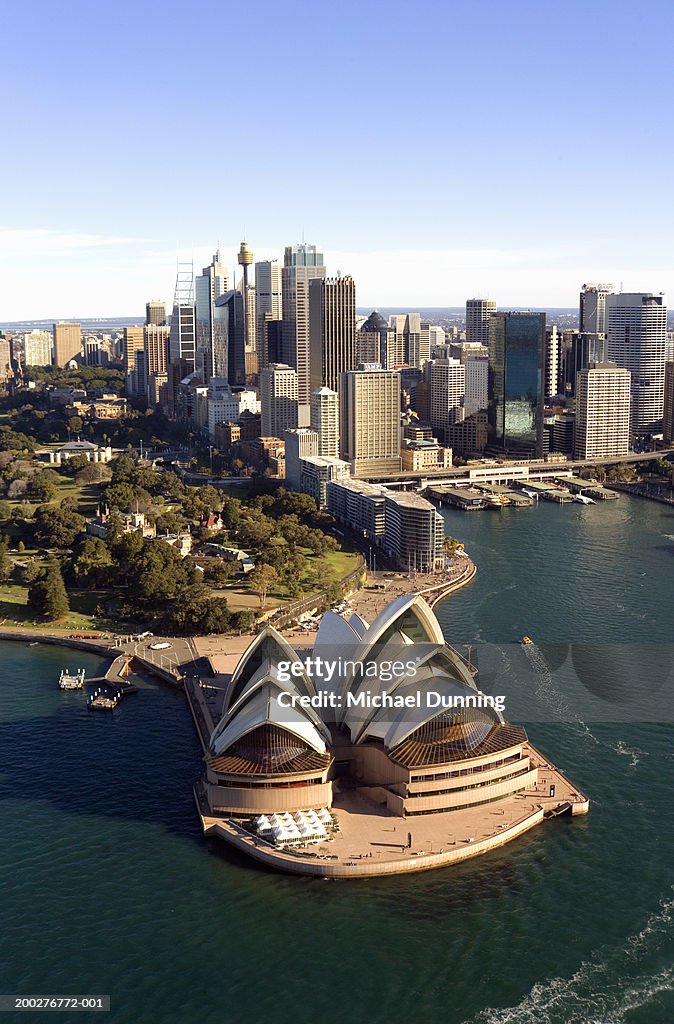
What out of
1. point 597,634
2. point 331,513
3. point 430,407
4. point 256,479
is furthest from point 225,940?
point 430,407

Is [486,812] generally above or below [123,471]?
below

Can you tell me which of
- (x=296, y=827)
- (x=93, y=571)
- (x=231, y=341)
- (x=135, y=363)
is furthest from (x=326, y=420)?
(x=135, y=363)

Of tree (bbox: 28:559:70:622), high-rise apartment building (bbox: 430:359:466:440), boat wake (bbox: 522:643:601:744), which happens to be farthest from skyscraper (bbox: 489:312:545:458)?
tree (bbox: 28:559:70:622)

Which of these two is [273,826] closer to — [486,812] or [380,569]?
[486,812]

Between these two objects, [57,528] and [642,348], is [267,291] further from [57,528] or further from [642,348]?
[57,528]

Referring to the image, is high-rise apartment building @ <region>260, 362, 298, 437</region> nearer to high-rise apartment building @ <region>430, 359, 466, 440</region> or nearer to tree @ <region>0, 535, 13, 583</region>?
high-rise apartment building @ <region>430, 359, 466, 440</region>

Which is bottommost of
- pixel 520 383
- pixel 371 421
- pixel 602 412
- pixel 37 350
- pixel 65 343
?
pixel 371 421
